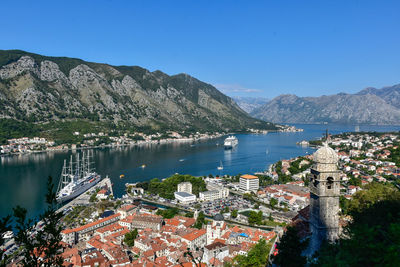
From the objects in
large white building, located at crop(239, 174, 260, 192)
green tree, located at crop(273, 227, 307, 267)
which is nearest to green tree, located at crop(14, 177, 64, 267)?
green tree, located at crop(273, 227, 307, 267)

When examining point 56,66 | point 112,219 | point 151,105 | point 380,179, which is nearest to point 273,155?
point 380,179

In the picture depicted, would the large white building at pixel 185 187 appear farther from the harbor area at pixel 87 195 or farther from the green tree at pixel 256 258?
the green tree at pixel 256 258

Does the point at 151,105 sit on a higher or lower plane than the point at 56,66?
lower

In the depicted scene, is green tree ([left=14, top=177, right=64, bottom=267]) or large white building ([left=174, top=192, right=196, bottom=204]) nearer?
green tree ([left=14, top=177, right=64, bottom=267])

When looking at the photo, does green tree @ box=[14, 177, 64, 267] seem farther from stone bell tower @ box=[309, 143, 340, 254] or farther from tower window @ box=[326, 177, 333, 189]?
tower window @ box=[326, 177, 333, 189]

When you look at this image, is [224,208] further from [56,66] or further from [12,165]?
[56,66]

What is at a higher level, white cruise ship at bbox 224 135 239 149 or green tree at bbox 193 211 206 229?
white cruise ship at bbox 224 135 239 149

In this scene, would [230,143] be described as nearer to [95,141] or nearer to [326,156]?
[95,141]

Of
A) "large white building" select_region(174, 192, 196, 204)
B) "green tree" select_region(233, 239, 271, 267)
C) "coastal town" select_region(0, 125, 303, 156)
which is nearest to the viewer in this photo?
"green tree" select_region(233, 239, 271, 267)

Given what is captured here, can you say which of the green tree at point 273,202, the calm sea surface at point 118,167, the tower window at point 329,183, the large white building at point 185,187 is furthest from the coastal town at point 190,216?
the calm sea surface at point 118,167
